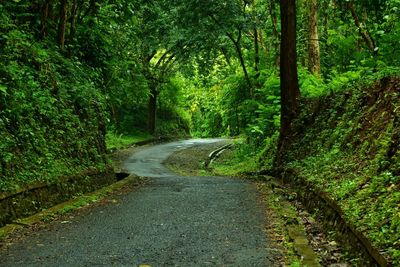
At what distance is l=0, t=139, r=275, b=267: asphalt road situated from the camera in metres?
5.51

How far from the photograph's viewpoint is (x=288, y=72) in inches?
532

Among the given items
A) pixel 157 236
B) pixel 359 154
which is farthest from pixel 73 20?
pixel 359 154

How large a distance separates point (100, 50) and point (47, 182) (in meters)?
8.62

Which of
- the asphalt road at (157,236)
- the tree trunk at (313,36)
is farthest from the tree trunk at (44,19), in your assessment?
the tree trunk at (313,36)

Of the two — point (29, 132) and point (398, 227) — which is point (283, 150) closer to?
point (29, 132)

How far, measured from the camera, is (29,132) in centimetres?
853

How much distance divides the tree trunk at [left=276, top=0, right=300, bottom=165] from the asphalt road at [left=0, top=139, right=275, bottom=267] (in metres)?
4.15

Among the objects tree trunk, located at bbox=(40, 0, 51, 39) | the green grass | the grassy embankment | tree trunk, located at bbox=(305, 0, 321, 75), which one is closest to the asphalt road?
the grassy embankment

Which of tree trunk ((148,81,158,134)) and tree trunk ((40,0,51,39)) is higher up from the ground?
tree trunk ((40,0,51,39))

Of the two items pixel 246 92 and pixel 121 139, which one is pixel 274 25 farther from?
pixel 121 139

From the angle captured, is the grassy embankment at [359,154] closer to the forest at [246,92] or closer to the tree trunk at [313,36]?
the forest at [246,92]

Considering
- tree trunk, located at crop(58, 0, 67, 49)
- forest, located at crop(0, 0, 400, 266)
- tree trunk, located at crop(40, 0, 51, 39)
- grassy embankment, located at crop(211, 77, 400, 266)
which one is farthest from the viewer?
tree trunk, located at crop(58, 0, 67, 49)

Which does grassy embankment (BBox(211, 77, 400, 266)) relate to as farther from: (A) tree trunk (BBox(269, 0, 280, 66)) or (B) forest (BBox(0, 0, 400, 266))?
(A) tree trunk (BBox(269, 0, 280, 66))

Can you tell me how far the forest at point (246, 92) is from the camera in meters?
6.78
